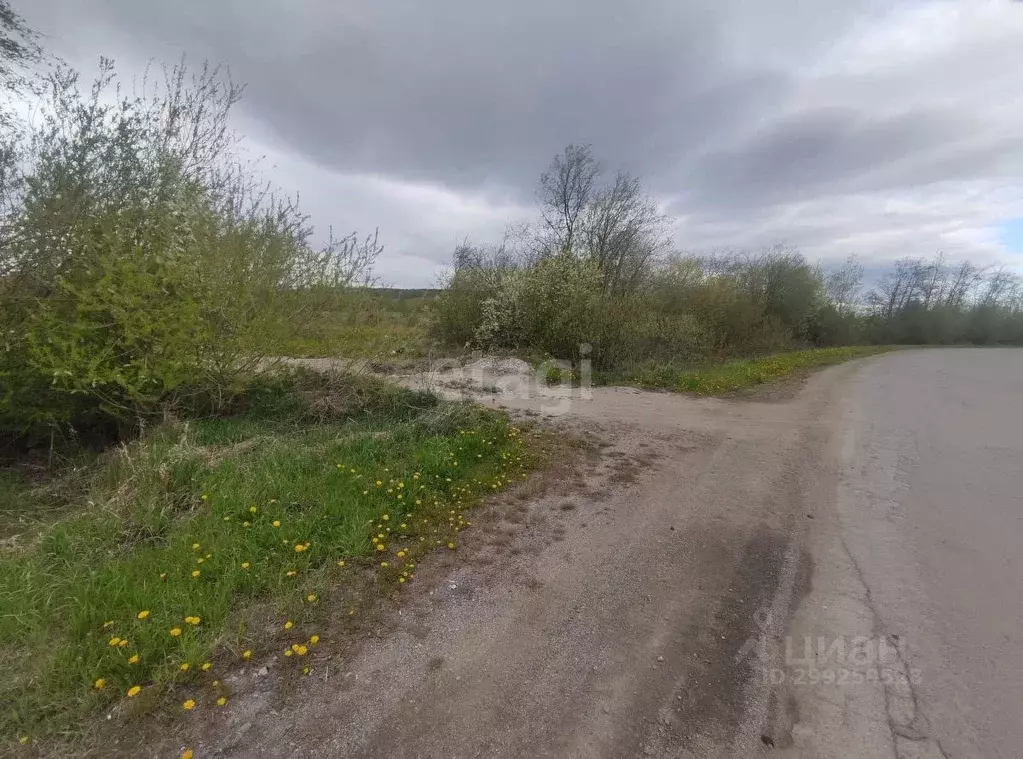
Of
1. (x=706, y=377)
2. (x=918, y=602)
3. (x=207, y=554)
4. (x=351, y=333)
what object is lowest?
(x=918, y=602)

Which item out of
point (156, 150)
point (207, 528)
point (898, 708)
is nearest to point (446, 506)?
point (207, 528)

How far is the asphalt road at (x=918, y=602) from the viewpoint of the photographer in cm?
209

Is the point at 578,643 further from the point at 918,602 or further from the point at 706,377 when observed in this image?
the point at 706,377

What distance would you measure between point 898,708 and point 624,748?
142 cm

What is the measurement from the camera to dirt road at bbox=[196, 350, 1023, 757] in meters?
2.05

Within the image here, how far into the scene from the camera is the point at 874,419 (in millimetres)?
7957

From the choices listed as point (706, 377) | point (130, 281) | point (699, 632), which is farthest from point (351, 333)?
point (706, 377)

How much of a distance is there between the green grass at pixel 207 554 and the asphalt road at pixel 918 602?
8.30 ft

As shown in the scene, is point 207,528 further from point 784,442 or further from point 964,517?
point 784,442

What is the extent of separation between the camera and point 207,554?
10.2 ft

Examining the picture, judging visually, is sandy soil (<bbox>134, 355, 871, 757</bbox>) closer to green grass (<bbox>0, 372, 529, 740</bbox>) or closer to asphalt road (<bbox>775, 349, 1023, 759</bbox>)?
asphalt road (<bbox>775, 349, 1023, 759</bbox>)

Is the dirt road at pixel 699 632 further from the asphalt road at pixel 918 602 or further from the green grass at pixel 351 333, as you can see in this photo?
the green grass at pixel 351 333

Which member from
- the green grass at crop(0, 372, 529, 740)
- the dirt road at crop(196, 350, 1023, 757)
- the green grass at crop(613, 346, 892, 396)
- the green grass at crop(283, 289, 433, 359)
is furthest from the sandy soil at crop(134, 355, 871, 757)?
the green grass at crop(613, 346, 892, 396)

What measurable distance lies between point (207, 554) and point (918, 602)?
4.89 meters
